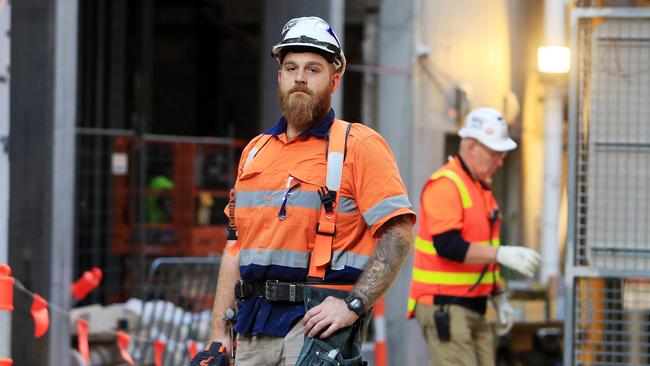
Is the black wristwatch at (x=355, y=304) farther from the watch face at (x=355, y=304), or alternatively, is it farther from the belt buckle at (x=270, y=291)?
the belt buckle at (x=270, y=291)

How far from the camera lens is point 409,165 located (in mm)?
11188

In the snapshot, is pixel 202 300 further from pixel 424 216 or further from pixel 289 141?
pixel 289 141

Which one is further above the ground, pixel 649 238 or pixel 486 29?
pixel 486 29

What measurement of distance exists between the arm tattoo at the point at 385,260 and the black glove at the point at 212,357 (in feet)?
2.10

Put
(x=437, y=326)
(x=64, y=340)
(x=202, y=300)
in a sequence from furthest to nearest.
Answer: (x=202, y=300) < (x=64, y=340) < (x=437, y=326)

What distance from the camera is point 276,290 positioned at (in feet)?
14.7

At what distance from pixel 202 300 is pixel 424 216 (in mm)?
5177

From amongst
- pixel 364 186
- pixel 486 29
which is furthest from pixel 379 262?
pixel 486 29

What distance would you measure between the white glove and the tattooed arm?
261 cm

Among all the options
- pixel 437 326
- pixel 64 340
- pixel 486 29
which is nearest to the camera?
pixel 437 326

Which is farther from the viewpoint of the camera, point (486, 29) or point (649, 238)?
point (486, 29)

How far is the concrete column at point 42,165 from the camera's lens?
8.88m

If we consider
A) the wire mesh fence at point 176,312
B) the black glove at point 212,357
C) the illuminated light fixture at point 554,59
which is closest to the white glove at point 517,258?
the black glove at point 212,357

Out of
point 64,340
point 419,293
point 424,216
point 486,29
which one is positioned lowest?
point 64,340
